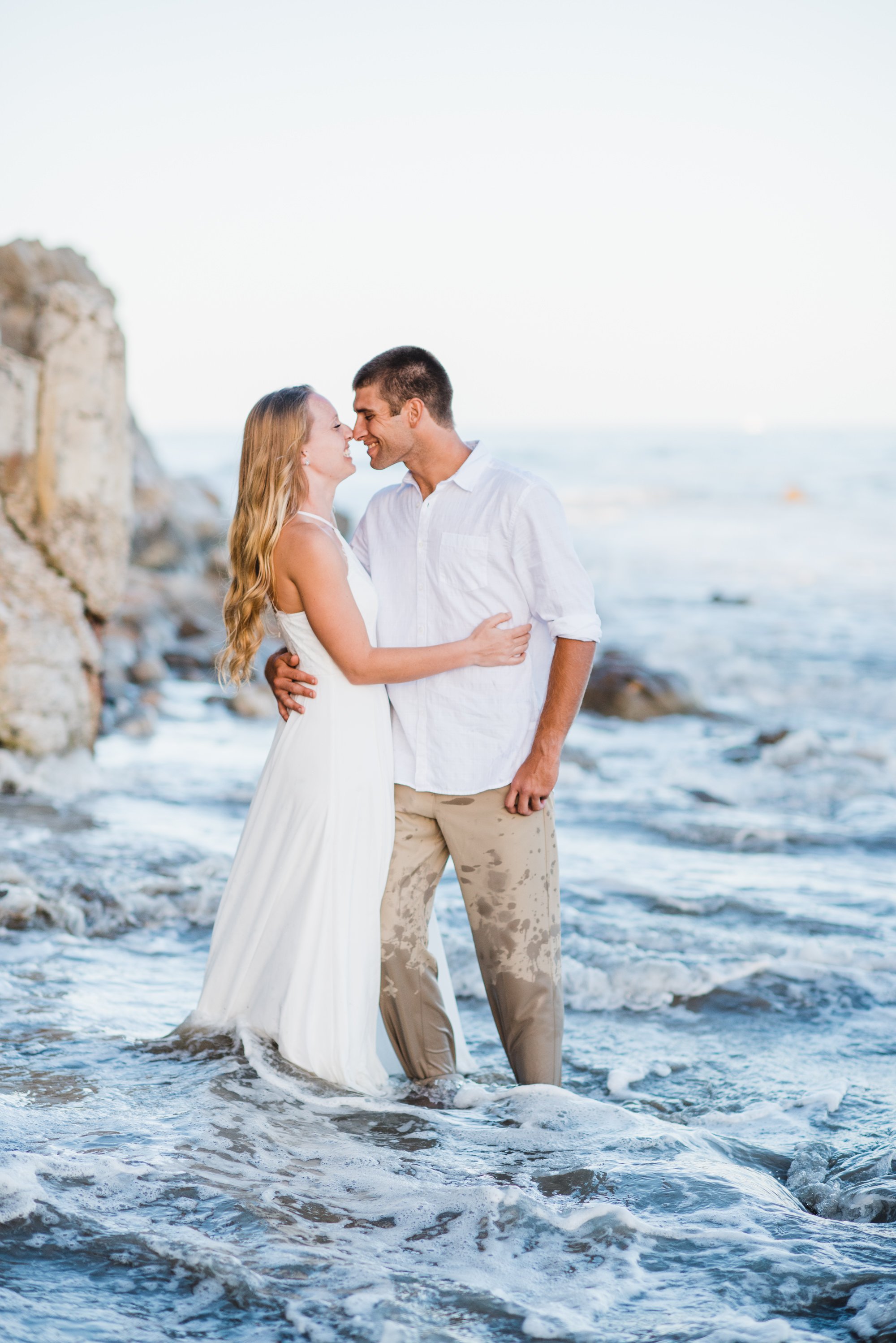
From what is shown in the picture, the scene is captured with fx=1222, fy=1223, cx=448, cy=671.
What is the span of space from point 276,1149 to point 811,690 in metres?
11.3

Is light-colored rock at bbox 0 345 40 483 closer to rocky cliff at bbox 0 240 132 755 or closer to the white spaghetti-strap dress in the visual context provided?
rocky cliff at bbox 0 240 132 755

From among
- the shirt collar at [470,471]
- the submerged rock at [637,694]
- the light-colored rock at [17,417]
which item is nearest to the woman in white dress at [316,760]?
the shirt collar at [470,471]

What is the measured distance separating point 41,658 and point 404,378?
4840 millimetres

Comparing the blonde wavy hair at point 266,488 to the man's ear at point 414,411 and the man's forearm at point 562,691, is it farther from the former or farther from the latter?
the man's forearm at point 562,691

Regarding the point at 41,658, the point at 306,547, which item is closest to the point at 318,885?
the point at 306,547

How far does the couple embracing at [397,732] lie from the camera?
3.70m

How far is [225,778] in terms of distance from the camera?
28.8ft

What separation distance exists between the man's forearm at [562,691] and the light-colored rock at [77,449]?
532cm

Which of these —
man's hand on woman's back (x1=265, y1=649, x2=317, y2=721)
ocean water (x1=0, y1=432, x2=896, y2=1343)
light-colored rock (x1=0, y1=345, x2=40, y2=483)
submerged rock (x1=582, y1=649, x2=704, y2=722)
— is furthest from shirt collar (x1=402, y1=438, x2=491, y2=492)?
submerged rock (x1=582, y1=649, x2=704, y2=722)

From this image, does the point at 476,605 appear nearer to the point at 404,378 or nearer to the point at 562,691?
the point at 562,691

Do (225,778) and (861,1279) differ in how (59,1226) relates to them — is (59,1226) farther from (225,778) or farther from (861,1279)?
(225,778)

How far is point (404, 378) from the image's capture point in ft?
12.4

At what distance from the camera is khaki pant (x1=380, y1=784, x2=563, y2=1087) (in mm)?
3826

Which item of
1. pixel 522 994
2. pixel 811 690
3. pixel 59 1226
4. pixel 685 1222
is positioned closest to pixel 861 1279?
pixel 685 1222
